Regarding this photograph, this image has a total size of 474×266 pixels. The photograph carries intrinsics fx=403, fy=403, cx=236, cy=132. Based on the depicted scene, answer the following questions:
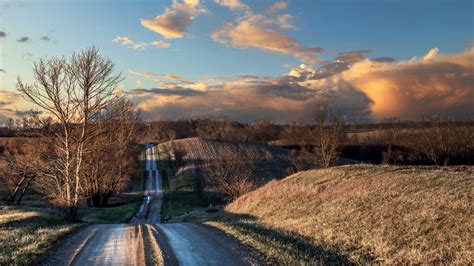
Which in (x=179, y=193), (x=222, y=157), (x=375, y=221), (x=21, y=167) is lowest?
(x=179, y=193)

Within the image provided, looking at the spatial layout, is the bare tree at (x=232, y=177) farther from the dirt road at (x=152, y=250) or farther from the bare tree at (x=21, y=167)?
the dirt road at (x=152, y=250)

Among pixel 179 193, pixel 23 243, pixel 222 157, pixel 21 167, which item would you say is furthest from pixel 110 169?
pixel 222 157

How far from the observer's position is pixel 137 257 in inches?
535

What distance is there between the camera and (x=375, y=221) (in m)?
17.7

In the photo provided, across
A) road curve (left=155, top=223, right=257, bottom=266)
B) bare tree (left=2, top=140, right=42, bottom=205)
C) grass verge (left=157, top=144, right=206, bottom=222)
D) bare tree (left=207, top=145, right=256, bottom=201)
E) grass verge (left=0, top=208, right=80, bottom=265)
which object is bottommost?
grass verge (left=157, top=144, right=206, bottom=222)

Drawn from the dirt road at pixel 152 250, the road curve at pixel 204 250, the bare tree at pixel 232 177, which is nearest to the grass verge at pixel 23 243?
the dirt road at pixel 152 250

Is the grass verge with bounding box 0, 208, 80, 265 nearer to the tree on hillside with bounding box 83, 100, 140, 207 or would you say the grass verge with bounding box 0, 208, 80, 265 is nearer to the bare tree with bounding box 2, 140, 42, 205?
the bare tree with bounding box 2, 140, 42, 205

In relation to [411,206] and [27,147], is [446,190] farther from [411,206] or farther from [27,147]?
[27,147]

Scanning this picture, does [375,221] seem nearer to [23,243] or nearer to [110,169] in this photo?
[23,243]

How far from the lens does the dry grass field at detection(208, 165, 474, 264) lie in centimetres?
1341

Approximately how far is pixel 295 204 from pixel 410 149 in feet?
276

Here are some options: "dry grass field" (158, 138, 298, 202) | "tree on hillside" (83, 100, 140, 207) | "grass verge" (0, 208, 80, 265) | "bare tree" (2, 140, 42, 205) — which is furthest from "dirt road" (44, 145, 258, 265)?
"dry grass field" (158, 138, 298, 202)

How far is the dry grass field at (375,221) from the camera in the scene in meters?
13.4

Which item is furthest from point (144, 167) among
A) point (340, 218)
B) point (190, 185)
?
point (340, 218)
